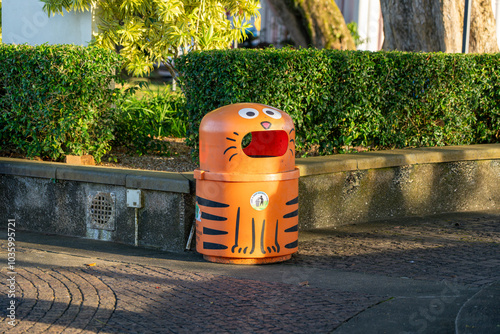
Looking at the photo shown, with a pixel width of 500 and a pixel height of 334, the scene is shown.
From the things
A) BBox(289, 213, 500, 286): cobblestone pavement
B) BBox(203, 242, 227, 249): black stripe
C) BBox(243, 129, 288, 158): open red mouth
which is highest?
BBox(243, 129, 288, 158): open red mouth

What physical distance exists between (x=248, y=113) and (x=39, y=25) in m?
5.30

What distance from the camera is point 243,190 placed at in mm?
5527

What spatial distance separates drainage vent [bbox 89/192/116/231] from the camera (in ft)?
21.9

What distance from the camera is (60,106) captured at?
751 cm

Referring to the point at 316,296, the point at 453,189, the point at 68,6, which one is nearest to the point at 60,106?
the point at 68,6

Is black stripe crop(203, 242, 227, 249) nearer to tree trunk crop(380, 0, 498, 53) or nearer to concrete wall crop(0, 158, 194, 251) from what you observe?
concrete wall crop(0, 158, 194, 251)

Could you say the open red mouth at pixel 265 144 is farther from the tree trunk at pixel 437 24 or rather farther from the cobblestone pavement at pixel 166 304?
the tree trunk at pixel 437 24

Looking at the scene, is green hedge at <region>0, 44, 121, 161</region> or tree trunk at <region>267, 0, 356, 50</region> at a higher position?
tree trunk at <region>267, 0, 356, 50</region>

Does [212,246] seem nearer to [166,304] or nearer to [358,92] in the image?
[166,304]

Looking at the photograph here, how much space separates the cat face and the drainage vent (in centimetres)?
145

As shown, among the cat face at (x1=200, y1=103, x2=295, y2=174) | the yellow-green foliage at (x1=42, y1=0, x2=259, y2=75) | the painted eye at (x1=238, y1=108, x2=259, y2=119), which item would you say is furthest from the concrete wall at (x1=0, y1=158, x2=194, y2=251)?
the yellow-green foliage at (x1=42, y1=0, x2=259, y2=75)

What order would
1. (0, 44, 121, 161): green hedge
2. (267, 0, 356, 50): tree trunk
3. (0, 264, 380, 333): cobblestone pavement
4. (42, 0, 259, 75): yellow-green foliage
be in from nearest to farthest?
1. (0, 264, 380, 333): cobblestone pavement
2. (0, 44, 121, 161): green hedge
3. (42, 0, 259, 75): yellow-green foliage
4. (267, 0, 356, 50): tree trunk

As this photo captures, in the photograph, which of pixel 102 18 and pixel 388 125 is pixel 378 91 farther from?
pixel 102 18

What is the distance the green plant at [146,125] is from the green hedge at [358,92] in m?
1.34
